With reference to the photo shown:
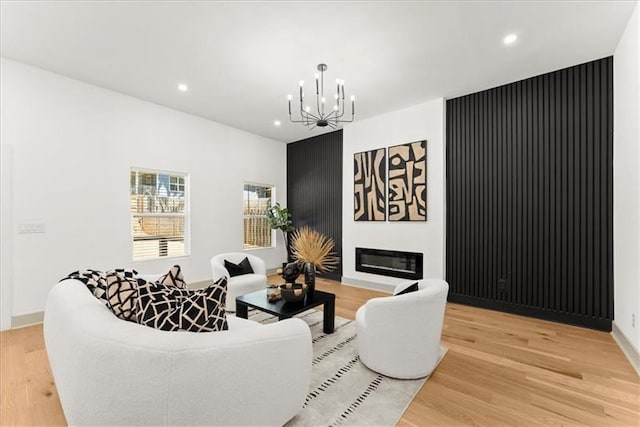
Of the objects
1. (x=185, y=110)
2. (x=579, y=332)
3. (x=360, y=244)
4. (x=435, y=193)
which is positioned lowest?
(x=579, y=332)

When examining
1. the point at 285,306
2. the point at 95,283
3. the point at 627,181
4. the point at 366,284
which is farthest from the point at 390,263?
the point at 95,283

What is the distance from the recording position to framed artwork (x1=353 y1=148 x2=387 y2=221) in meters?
4.98

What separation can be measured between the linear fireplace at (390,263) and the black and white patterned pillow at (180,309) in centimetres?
359

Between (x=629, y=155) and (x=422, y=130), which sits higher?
(x=422, y=130)

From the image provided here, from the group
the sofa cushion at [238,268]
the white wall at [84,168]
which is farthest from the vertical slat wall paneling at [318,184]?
the sofa cushion at [238,268]

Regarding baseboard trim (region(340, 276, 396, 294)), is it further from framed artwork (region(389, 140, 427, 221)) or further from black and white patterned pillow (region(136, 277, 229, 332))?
black and white patterned pillow (region(136, 277, 229, 332))

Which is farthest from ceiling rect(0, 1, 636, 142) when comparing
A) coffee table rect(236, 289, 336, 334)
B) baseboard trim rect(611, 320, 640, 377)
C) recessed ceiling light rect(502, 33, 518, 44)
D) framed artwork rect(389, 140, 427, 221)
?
baseboard trim rect(611, 320, 640, 377)

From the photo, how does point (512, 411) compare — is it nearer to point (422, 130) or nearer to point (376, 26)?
point (376, 26)

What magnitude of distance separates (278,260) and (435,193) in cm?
381

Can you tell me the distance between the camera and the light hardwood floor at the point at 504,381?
1846 millimetres

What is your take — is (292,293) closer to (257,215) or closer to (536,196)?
(536,196)

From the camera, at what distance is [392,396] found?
2025mm

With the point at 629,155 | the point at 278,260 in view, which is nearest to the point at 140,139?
the point at 278,260

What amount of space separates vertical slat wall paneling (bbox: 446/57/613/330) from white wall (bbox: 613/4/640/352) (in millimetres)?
145
